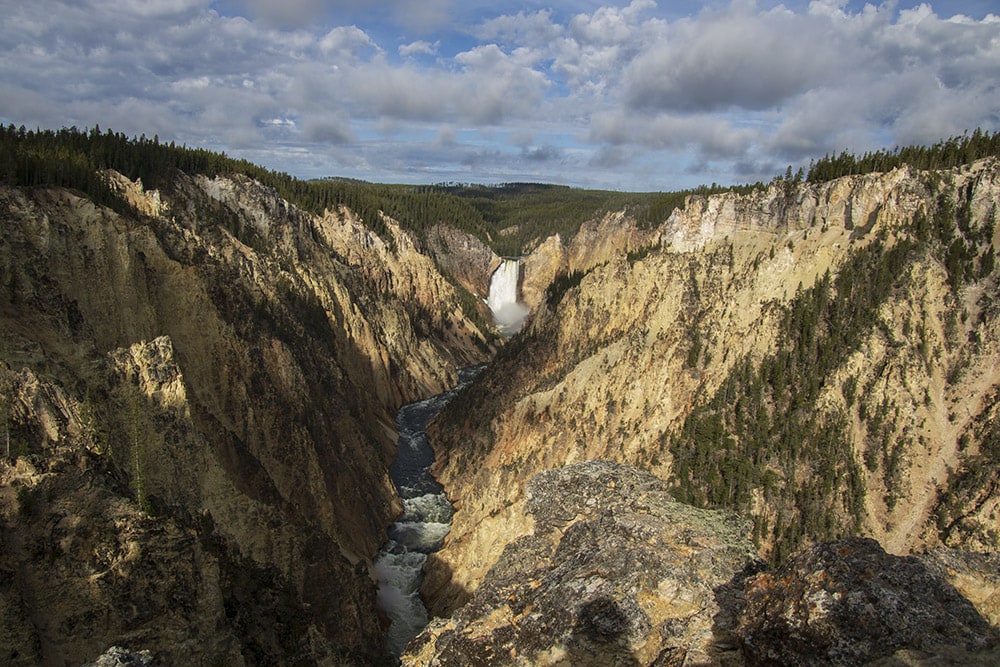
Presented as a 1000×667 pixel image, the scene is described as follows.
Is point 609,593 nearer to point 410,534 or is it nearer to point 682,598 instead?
point 682,598

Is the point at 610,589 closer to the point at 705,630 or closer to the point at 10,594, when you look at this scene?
the point at 705,630

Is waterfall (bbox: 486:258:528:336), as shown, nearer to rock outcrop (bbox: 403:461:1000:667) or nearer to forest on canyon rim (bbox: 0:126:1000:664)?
forest on canyon rim (bbox: 0:126:1000:664)

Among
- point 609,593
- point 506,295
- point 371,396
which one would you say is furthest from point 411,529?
point 506,295

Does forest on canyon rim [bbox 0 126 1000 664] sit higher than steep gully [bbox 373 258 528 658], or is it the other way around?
forest on canyon rim [bbox 0 126 1000 664]

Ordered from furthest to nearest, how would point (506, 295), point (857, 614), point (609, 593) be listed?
1. point (506, 295)
2. point (609, 593)
3. point (857, 614)

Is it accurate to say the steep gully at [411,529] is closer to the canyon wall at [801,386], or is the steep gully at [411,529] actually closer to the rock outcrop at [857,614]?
the canyon wall at [801,386]

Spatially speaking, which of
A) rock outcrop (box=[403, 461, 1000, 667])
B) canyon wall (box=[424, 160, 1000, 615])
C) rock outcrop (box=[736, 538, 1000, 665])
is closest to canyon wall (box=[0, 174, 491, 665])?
rock outcrop (box=[403, 461, 1000, 667])

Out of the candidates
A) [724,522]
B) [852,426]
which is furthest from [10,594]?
[852,426]

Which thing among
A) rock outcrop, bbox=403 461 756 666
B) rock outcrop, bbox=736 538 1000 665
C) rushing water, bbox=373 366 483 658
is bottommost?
rushing water, bbox=373 366 483 658
